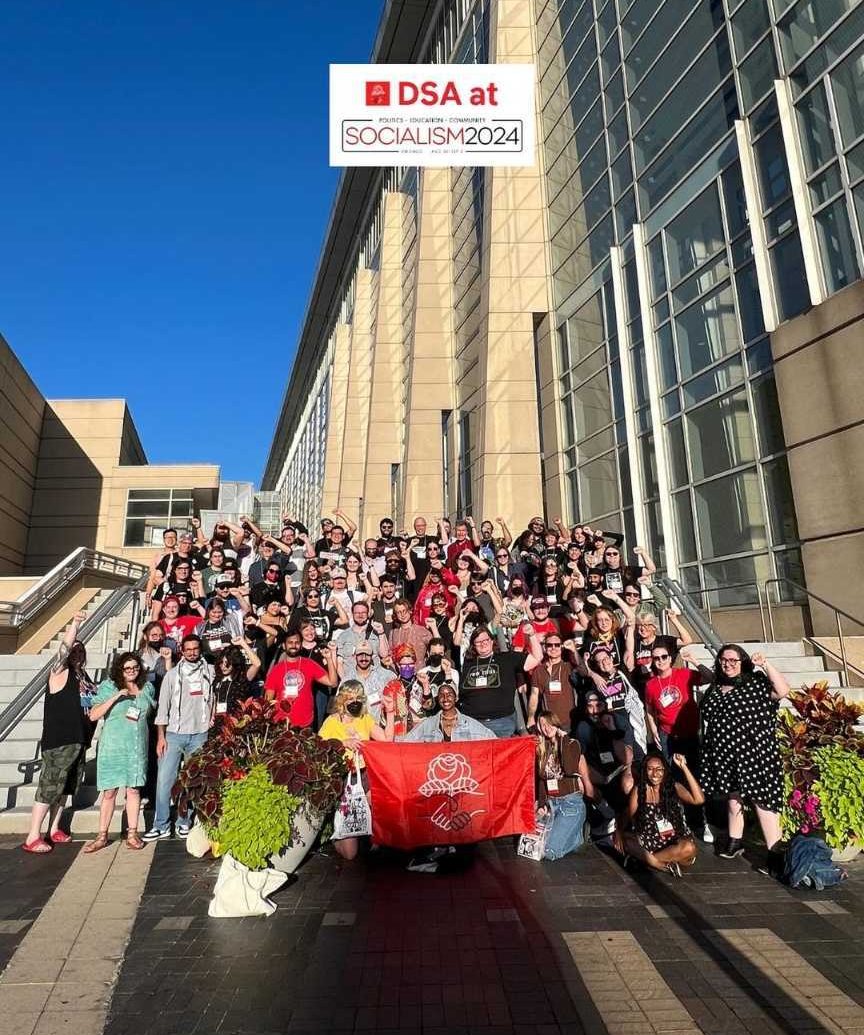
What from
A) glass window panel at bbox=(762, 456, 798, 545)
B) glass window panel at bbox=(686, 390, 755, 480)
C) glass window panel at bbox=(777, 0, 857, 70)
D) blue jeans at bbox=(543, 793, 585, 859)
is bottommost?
blue jeans at bbox=(543, 793, 585, 859)

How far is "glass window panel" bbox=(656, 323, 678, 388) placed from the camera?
14.3 metres

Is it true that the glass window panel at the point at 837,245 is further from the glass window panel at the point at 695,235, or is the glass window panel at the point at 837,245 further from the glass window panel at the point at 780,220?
the glass window panel at the point at 695,235

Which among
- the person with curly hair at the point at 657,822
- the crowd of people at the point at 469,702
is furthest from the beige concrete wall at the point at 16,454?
the person with curly hair at the point at 657,822

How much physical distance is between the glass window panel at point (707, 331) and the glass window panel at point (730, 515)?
2491 mm

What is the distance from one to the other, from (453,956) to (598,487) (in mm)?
14312

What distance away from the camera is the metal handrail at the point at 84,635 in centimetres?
761

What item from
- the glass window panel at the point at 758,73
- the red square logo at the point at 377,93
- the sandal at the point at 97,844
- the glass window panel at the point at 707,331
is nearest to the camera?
the sandal at the point at 97,844

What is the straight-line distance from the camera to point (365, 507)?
115 feet

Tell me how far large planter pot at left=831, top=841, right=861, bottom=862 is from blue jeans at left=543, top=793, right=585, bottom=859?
2022mm

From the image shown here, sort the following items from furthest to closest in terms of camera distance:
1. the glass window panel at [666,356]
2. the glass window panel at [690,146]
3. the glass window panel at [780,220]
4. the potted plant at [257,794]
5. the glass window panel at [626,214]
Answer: the glass window panel at [626,214] < the glass window panel at [666,356] < the glass window panel at [690,146] < the glass window panel at [780,220] < the potted plant at [257,794]

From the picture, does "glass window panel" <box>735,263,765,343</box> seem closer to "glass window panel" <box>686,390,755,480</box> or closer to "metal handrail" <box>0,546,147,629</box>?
"glass window panel" <box>686,390,755,480</box>

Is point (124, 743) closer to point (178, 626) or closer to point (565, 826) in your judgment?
point (178, 626)

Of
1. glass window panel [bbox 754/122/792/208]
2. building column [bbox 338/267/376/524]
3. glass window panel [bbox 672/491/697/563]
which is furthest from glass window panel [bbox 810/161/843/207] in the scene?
Answer: building column [bbox 338/267/376/524]

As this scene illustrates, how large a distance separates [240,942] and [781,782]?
440 centimetres
